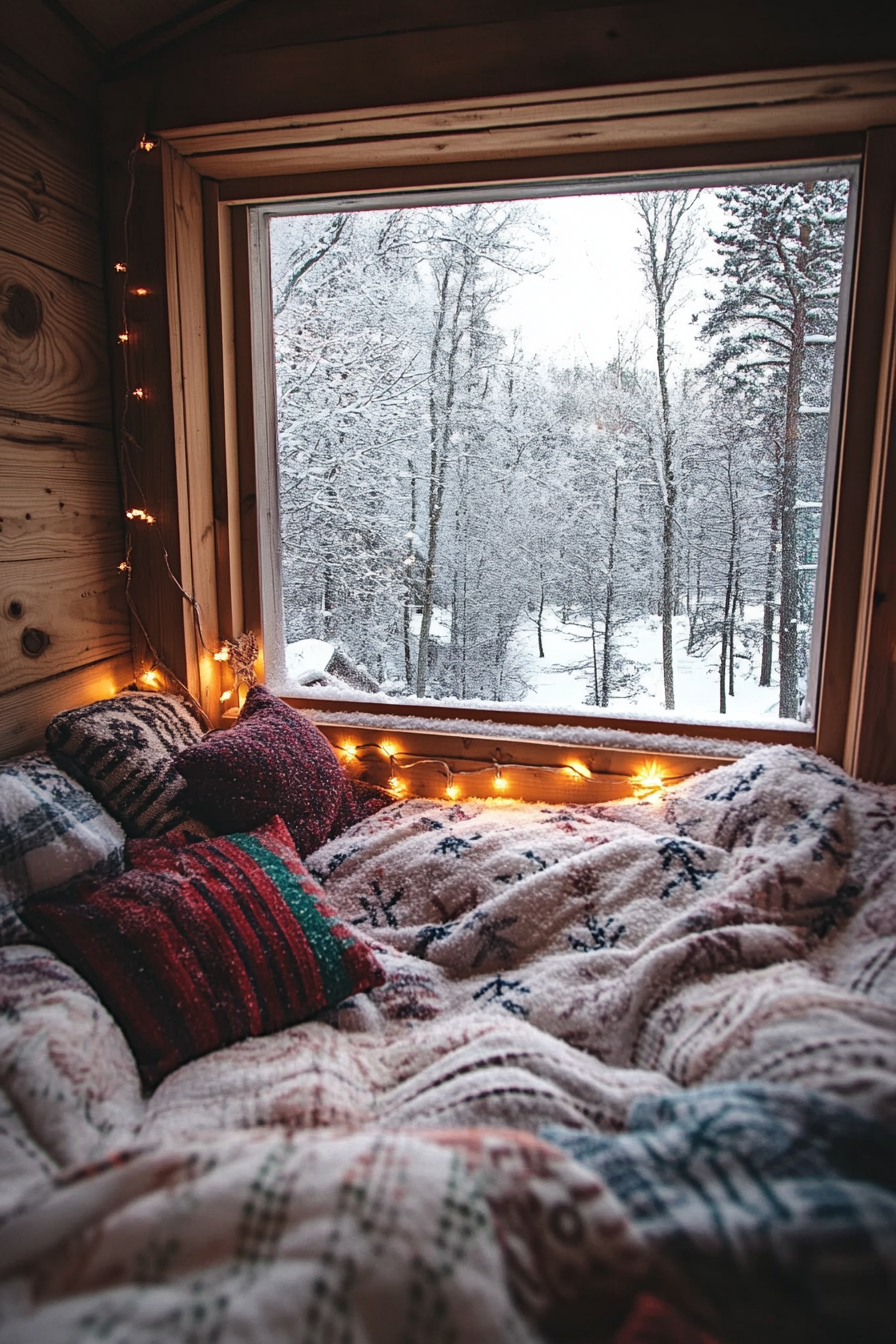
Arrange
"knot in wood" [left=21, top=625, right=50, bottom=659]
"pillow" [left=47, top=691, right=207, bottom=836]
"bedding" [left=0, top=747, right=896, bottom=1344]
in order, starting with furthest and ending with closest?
"knot in wood" [left=21, top=625, right=50, bottom=659] → "pillow" [left=47, top=691, right=207, bottom=836] → "bedding" [left=0, top=747, right=896, bottom=1344]

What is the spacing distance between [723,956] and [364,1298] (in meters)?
0.73

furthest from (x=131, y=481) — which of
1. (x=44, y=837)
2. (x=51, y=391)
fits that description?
(x=44, y=837)

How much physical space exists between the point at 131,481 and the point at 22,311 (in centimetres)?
40

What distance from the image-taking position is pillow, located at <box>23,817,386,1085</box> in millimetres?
986

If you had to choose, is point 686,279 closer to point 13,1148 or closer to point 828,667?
point 828,667

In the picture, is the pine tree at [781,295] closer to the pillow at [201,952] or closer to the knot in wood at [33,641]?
the pillow at [201,952]

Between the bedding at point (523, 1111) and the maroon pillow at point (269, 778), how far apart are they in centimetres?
12

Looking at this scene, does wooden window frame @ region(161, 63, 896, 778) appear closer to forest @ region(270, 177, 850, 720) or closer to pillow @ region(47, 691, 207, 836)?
forest @ region(270, 177, 850, 720)

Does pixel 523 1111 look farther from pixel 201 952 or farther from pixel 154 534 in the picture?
pixel 154 534

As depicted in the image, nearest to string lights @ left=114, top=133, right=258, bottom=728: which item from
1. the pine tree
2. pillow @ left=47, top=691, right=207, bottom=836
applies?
pillow @ left=47, top=691, right=207, bottom=836

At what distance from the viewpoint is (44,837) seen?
1.17 m

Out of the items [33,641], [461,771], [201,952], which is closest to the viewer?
[201,952]

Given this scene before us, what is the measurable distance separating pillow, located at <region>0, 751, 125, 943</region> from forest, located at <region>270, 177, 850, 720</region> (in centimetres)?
81

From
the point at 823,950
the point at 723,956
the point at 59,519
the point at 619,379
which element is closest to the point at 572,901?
the point at 723,956
